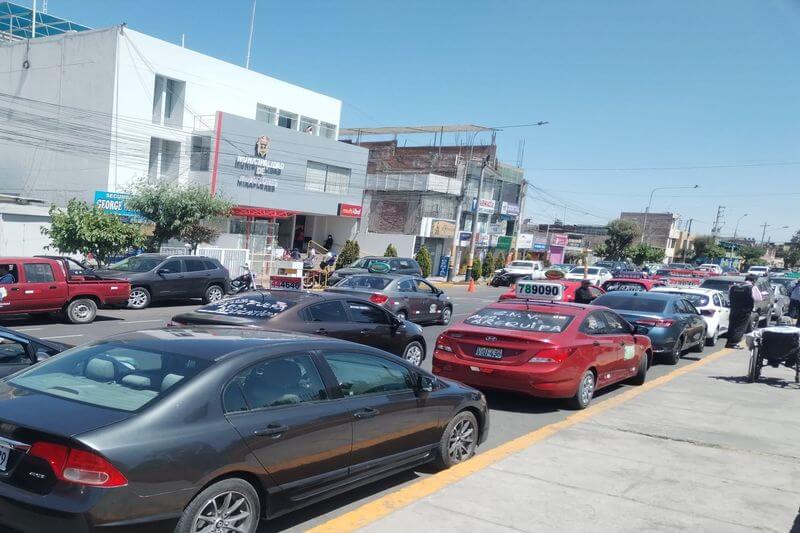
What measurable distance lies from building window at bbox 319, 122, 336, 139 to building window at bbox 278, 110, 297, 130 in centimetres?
217

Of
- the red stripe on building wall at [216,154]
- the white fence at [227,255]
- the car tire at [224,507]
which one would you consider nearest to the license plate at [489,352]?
the car tire at [224,507]

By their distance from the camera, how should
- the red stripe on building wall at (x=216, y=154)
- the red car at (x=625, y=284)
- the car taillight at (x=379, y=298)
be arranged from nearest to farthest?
1. the car taillight at (x=379, y=298)
2. the red car at (x=625, y=284)
3. the red stripe on building wall at (x=216, y=154)

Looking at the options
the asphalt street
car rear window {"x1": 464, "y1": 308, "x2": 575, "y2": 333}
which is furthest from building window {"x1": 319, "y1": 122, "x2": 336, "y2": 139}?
car rear window {"x1": 464, "y1": 308, "x2": 575, "y2": 333}

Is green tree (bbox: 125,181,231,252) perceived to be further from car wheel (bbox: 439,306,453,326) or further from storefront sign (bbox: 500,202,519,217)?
storefront sign (bbox: 500,202,519,217)

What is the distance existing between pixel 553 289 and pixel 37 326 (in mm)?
12371

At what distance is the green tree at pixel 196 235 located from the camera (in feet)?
86.1

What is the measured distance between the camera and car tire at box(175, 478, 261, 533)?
12.7 feet

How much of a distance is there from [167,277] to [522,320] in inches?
526

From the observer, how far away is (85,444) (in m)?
3.52

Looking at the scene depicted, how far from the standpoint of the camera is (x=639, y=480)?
6129 millimetres

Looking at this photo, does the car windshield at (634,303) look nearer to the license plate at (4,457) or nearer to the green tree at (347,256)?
the license plate at (4,457)

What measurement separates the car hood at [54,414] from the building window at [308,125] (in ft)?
121

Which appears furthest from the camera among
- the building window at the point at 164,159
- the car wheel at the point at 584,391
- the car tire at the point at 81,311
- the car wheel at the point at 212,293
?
the building window at the point at 164,159

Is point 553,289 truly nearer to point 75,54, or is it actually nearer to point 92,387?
point 92,387
